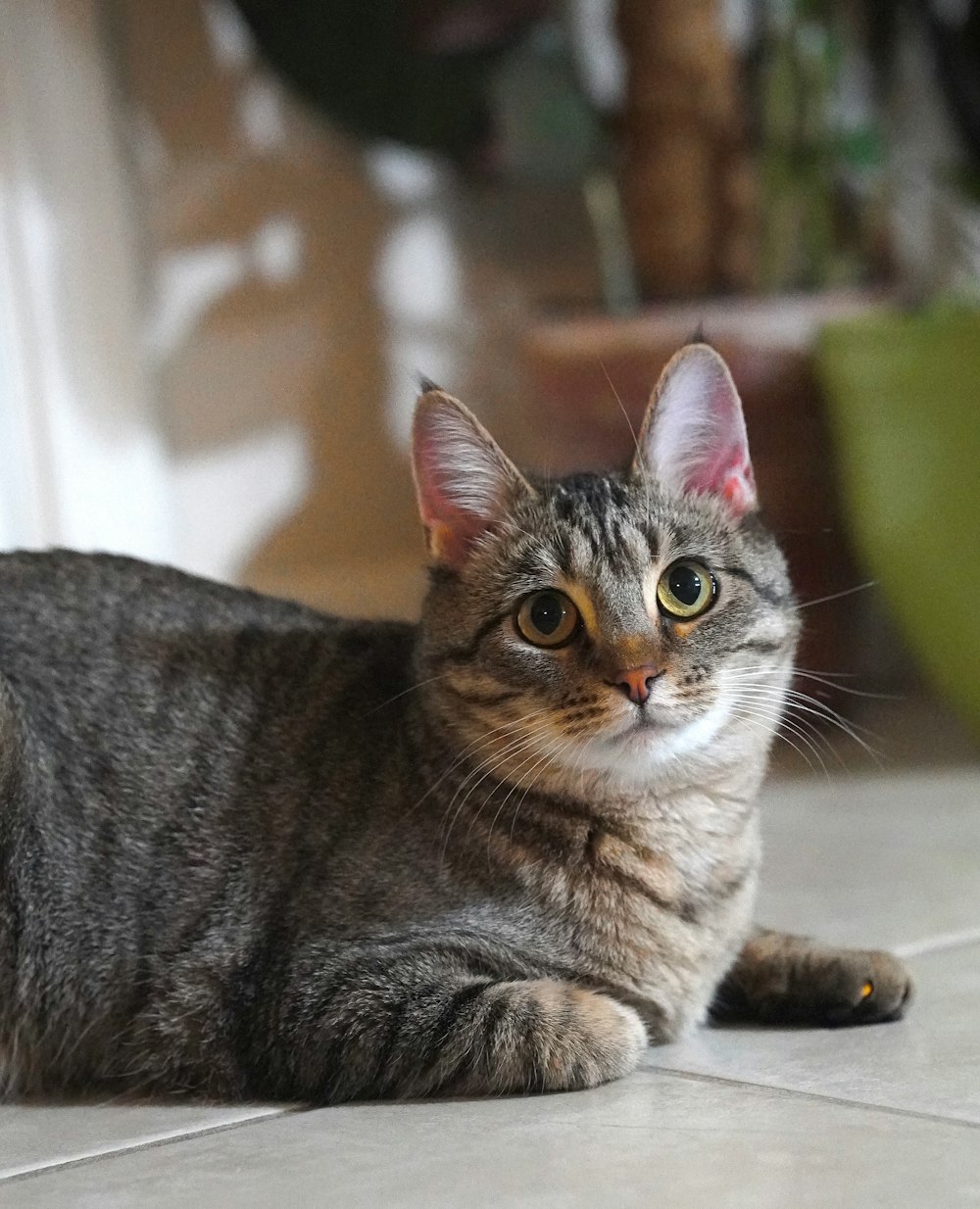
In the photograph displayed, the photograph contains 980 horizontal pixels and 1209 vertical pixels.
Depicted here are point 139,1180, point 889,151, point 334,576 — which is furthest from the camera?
point 889,151

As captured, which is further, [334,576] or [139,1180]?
[334,576]

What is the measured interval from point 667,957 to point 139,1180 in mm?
601

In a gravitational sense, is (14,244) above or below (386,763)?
above

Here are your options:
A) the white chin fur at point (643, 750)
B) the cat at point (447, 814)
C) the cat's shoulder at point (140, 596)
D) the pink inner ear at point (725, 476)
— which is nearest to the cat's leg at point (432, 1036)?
the cat at point (447, 814)

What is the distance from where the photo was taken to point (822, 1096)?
145 cm

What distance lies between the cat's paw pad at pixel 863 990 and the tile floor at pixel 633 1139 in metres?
0.03

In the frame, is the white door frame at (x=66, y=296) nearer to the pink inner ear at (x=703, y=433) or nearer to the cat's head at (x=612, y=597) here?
the cat's head at (x=612, y=597)

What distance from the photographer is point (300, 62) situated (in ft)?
11.4

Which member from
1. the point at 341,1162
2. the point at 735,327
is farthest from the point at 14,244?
the point at 341,1162

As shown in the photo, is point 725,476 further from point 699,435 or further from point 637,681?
point 637,681

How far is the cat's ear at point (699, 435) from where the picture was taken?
5.84ft

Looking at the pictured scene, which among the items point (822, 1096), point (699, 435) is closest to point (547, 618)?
point (699, 435)

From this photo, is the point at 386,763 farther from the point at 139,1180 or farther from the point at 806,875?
the point at 806,875

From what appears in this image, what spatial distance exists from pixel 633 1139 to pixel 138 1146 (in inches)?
17.8
